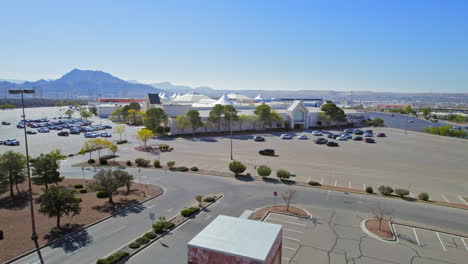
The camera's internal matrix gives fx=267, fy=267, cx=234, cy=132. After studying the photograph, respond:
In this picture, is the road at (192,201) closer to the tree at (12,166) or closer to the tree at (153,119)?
the tree at (12,166)

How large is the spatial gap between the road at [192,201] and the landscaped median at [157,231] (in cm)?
87

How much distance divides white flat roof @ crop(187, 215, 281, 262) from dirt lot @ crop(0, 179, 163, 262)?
39.2 ft

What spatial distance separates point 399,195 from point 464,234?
7622 millimetres

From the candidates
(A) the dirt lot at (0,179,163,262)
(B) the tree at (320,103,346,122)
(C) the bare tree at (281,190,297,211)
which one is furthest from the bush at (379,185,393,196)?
(B) the tree at (320,103,346,122)

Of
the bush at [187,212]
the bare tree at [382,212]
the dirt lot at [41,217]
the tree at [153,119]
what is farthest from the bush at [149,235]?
the tree at [153,119]

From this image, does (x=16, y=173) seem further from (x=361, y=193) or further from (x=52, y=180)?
(x=361, y=193)

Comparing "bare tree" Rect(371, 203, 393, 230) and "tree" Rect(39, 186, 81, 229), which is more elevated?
"tree" Rect(39, 186, 81, 229)

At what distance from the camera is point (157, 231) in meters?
18.4

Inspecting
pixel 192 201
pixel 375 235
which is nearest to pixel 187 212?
pixel 192 201

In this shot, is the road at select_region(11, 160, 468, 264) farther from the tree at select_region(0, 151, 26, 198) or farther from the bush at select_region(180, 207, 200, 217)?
the tree at select_region(0, 151, 26, 198)

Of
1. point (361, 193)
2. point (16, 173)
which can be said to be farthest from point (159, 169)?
point (361, 193)

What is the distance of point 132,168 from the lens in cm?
3641

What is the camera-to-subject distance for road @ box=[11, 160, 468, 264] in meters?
16.5

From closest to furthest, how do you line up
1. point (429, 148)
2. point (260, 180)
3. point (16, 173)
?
point (16, 173) → point (260, 180) → point (429, 148)
